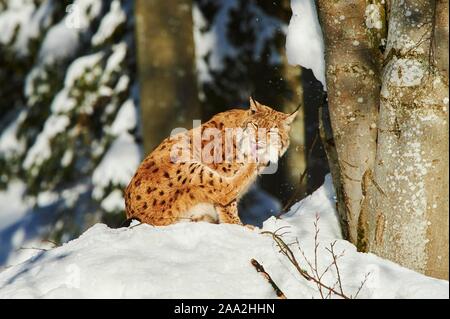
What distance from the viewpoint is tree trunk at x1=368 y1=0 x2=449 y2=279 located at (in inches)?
140

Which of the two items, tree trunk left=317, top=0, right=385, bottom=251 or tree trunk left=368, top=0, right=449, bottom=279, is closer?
tree trunk left=368, top=0, right=449, bottom=279

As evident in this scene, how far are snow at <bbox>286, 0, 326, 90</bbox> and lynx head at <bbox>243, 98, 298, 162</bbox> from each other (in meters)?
0.31

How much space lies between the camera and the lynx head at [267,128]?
14.6 ft

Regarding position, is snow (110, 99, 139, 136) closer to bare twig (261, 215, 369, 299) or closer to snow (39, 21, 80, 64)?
snow (39, 21, 80, 64)

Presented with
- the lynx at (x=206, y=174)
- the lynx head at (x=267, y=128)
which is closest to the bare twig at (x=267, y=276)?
the lynx at (x=206, y=174)

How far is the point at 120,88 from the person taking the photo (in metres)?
7.16

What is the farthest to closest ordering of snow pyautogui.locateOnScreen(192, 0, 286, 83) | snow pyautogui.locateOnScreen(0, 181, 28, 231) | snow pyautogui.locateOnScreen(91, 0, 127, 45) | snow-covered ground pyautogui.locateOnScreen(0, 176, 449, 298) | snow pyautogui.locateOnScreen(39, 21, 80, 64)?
snow pyautogui.locateOnScreen(0, 181, 28, 231), snow pyautogui.locateOnScreen(39, 21, 80, 64), snow pyautogui.locateOnScreen(91, 0, 127, 45), snow pyautogui.locateOnScreen(192, 0, 286, 83), snow-covered ground pyautogui.locateOnScreen(0, 176, 449, 298)

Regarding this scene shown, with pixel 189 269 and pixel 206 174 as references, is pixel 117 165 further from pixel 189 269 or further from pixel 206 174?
pixel 189 269

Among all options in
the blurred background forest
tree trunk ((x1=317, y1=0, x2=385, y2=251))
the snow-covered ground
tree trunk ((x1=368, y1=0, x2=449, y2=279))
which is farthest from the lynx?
the blurred background forest

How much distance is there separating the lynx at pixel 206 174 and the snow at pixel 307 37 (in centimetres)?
37

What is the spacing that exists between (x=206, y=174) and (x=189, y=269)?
2.77 feet
